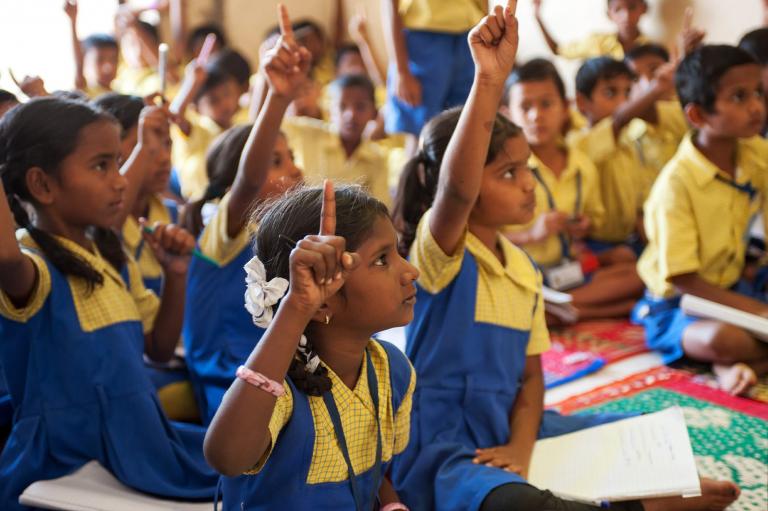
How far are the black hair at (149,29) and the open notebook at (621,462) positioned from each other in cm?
375

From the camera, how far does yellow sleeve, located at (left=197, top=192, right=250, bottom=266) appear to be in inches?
65.8

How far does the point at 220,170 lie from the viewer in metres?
1.88

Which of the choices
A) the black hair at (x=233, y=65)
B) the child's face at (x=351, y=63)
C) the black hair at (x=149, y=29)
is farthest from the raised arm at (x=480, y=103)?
the black hair at (x=149, y=29)

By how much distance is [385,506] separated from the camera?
1.18 m

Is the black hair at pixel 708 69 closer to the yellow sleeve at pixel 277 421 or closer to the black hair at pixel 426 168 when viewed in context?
the black hair at pixel 426 168

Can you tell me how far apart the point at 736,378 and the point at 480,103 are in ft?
3.88

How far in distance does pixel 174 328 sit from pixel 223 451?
87 cm

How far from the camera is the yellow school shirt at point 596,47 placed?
156 inches

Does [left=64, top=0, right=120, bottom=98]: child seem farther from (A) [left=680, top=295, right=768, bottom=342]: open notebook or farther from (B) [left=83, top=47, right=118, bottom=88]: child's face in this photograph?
(A) [left=680, top=295, right=768, bottom=342]: open notebook

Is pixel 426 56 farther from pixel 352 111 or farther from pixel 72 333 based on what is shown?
pixel 72 333

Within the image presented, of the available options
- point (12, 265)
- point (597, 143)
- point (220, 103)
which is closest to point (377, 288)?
point (12, 265)

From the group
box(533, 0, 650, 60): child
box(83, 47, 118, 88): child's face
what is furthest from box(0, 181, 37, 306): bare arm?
box(533, 0, 650, 60): child

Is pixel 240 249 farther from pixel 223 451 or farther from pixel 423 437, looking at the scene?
pixel 223 451

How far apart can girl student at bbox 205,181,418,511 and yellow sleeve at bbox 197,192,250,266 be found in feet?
1.91
